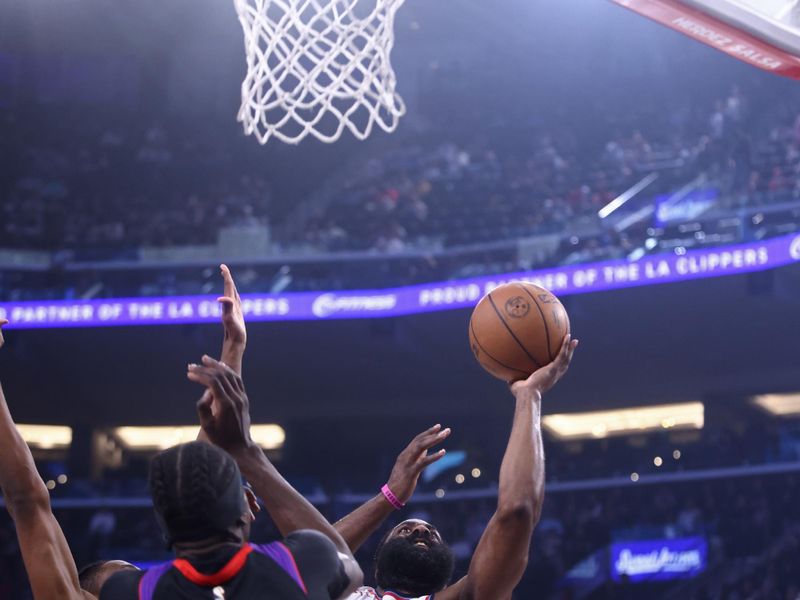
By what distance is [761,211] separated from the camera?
1026 cm

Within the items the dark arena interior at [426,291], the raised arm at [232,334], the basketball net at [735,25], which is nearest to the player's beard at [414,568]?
the raised arm at [232,334]

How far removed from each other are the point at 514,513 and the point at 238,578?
0.59m

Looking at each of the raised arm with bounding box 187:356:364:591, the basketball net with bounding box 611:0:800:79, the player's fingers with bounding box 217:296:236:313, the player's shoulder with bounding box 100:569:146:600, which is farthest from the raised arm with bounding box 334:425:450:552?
the basketball net with bounding box 611:0:800:79

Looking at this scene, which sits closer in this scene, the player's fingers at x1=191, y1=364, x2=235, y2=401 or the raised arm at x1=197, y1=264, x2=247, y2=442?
the player's fingers at x1=191, y1=364, x2=235, y2=401

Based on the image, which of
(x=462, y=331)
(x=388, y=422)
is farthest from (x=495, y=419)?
(x=462, y=331)

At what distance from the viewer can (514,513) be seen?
1.90 meters

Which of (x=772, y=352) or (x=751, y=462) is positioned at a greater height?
(x=772, y=352)

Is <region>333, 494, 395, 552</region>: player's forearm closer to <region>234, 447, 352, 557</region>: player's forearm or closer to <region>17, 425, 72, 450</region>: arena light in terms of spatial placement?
<region>234, 447, 352, 557</region>: player's forearm

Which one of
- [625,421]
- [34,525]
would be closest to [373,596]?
[34,525]

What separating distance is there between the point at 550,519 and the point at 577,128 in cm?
609

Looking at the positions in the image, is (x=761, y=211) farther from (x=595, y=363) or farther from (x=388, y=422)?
(x=388, y=422)

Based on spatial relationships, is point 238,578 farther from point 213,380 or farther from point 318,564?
point 213,380

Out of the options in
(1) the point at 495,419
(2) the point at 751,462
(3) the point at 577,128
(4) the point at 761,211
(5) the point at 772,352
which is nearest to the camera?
(4) the point at 761,211

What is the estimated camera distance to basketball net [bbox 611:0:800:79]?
3.39 meters
